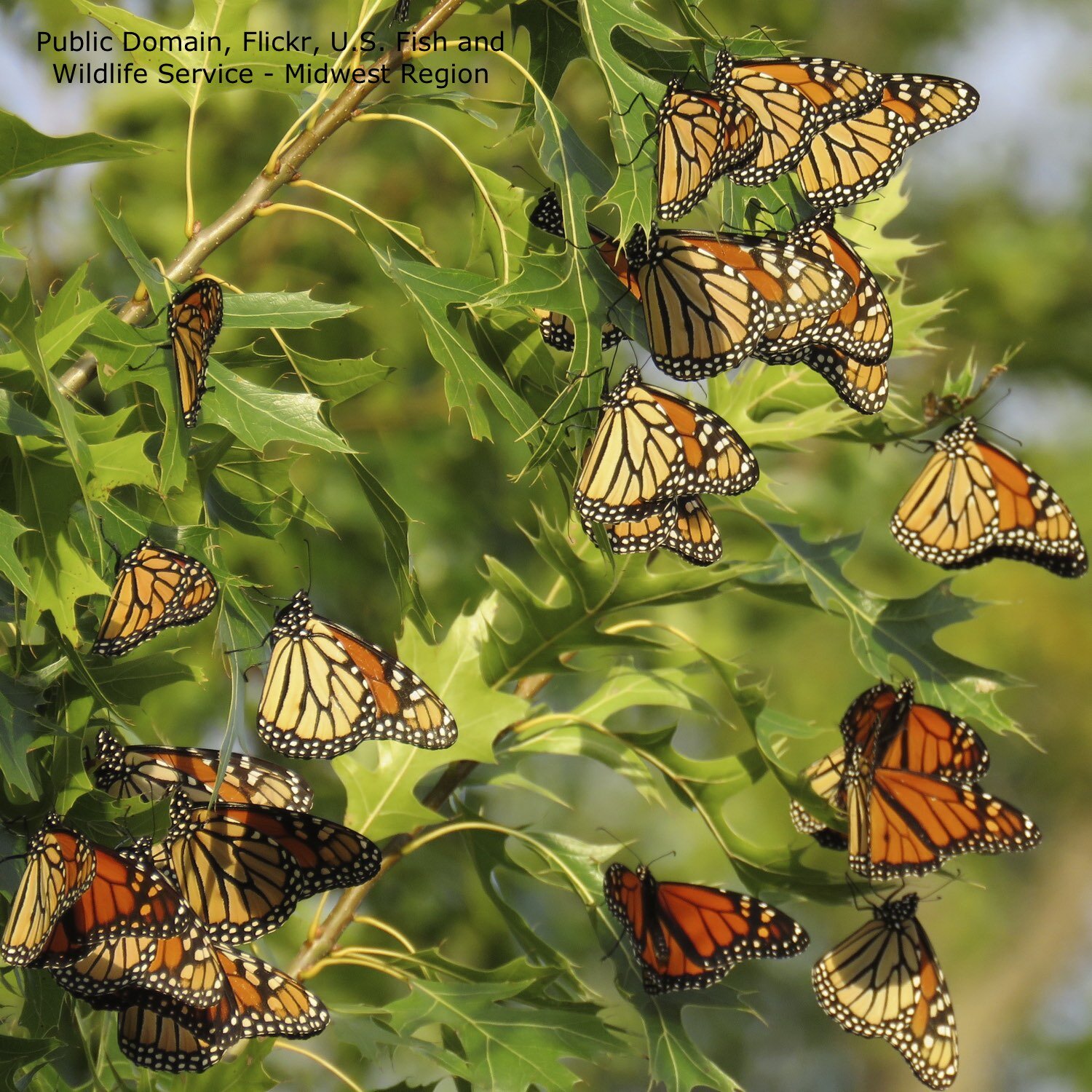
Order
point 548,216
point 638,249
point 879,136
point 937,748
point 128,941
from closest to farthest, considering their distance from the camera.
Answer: point 128,941 < point 638,249 < point 879,136 < point 548,216 < point 937,748

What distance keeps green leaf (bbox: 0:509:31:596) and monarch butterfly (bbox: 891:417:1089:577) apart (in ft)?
7.78

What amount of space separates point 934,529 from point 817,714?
8842 millimetres

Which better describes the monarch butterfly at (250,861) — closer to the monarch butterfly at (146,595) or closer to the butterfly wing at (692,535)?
the monarch butterfly at (146,595)

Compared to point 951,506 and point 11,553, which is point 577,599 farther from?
point 951,506

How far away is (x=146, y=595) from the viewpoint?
1814 mm

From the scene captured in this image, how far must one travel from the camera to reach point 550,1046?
7.62ft

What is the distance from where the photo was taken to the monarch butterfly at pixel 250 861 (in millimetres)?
1935

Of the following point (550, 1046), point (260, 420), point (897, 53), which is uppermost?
point (897, 53)

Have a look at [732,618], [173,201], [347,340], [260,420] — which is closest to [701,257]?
[260,420]

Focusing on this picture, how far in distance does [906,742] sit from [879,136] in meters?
1.34

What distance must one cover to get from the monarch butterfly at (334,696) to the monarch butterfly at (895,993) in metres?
1.11

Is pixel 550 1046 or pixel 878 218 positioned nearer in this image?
pixel 550 1046

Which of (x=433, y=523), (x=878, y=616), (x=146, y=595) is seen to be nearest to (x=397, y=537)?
(x=146, y=595)

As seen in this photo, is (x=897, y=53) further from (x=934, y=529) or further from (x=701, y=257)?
(x=701, y=257)
